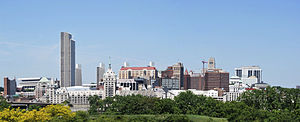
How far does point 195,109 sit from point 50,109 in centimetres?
3062

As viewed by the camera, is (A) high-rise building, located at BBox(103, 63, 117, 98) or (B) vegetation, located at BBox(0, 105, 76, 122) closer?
(B) vegetation, located at BBox(0, 105, 76, 122)

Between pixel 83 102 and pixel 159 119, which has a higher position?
pixel 159 119

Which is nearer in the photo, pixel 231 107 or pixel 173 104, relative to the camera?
pixel 231 107

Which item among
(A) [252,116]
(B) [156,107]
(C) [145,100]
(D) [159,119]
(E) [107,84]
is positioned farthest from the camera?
(E) [107,84]

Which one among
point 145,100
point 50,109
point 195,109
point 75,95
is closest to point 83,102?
point 75,95

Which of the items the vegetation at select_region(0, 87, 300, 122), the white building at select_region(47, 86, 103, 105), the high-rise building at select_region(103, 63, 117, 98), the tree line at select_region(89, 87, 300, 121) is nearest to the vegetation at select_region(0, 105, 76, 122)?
the vegetation at select_region(0, 87, 300, 122)

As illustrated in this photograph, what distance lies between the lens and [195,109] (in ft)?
254

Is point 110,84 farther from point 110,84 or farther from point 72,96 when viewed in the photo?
point 72,96

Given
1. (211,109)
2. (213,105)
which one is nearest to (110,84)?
(213,105)

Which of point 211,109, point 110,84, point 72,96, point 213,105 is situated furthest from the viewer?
point 72,96

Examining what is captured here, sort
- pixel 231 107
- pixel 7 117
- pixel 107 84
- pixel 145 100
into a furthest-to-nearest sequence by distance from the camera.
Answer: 1. pixel 107 84
2. pixel 145 100
3. pixel 231 107
4. pixel 7 117

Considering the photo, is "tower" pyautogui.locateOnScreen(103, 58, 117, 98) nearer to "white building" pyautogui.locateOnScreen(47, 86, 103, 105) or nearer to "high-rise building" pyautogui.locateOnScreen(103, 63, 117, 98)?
"high-rise building" pyautogui.locateOnScreen(103, 63, 117, 98)

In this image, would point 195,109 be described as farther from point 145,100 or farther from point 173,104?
point 145,100

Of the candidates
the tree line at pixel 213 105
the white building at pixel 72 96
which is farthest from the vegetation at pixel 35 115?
the white building at pixel 72 96
